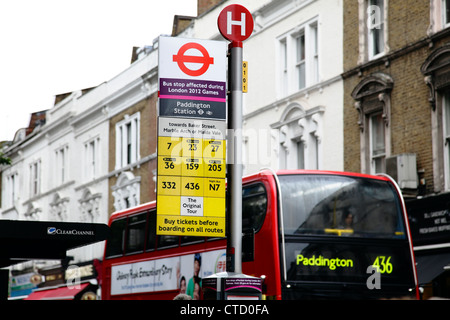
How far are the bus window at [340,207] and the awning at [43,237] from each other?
14.2 ft

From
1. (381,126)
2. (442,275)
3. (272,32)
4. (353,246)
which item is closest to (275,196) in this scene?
(353,246)

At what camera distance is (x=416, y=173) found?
20.2 meters

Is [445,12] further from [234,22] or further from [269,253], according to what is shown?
[234,22]

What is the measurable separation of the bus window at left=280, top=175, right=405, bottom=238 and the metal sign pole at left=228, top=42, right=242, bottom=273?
15.0 feet

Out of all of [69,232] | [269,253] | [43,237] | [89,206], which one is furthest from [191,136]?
[89,206]

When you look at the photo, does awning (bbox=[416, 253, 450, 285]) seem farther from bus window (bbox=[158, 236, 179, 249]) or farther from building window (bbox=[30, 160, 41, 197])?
building window (bbox=[30, 160, 41, 197])

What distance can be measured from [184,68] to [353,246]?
523cm

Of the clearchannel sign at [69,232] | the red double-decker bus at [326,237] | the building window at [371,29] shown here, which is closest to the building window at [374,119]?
the building window at [371,29]

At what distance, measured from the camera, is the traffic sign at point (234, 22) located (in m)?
10.2

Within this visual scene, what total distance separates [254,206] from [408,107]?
303 inches

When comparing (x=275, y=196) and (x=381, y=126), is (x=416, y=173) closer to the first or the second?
(x=381, y=126)

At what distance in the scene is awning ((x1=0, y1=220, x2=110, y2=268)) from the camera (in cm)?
964

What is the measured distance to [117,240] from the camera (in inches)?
849

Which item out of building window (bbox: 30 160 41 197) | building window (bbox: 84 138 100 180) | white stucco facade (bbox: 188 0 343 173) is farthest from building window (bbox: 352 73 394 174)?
building window (bbox: 30 160 41 197)
